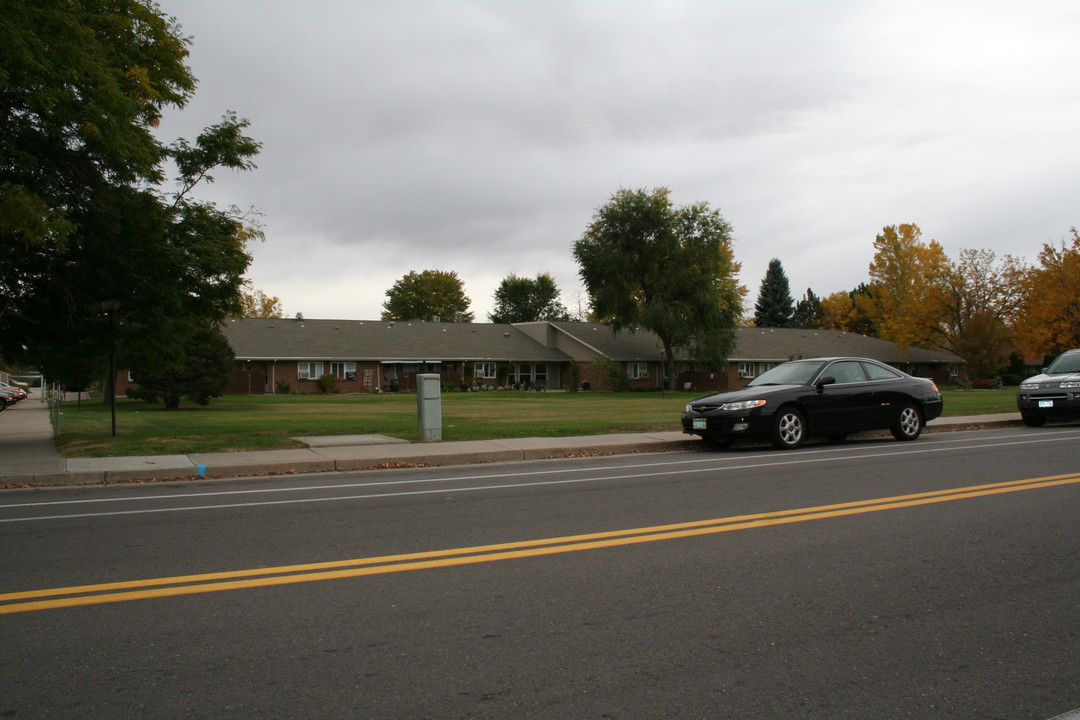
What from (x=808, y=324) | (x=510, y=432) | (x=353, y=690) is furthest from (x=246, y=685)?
(x=808, y=324)

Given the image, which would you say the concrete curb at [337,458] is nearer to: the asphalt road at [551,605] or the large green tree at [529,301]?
the asphalt road at [551,605]

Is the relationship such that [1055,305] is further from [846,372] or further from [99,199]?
[99,199]

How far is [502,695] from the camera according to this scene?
150 inches

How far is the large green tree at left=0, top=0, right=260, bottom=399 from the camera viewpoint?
13.6m

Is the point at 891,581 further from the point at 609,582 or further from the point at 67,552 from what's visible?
the point at 67,552

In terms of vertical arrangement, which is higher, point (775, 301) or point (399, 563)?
point (775, 301)

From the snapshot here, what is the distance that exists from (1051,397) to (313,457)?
16.0 metres

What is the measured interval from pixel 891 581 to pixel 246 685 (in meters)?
4.12

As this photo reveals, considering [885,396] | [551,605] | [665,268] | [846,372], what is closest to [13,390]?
[665,268]

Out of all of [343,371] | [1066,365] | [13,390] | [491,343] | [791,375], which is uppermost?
[491,343]

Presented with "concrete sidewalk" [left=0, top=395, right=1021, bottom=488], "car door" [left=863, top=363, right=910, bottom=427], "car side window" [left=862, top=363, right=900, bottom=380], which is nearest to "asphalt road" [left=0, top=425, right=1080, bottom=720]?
"concrete sidewalk" [left=0, top=395, right=1021, bottom=488]

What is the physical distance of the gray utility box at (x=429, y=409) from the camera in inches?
620

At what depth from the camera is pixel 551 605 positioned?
16.8 feet

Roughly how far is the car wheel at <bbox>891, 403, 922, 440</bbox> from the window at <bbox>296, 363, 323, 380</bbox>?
42.6m
